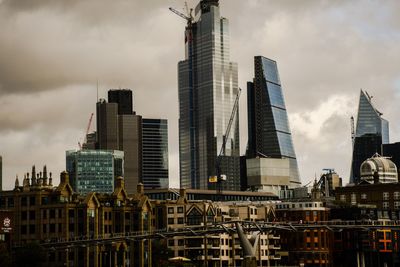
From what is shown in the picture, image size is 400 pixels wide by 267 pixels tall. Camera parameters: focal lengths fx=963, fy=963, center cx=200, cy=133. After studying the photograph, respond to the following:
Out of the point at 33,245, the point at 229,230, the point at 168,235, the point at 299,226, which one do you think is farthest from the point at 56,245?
the point at 299,226

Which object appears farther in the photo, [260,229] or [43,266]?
[43,266]

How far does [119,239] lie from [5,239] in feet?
95.2

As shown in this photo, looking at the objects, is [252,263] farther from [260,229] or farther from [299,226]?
[299,226]

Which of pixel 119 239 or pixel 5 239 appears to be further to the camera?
pixel 5 239

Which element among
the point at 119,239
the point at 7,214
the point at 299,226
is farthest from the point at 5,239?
the point at 299,226

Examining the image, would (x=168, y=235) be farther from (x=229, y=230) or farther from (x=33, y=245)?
(x=33, y=245)

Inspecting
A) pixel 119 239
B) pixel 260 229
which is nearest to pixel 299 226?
pixel 260 229

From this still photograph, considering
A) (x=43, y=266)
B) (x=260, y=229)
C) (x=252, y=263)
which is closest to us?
(x=252, y=263)

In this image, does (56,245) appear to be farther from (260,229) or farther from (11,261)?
(260,229)

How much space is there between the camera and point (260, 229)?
182625 mm

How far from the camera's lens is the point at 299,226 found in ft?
653

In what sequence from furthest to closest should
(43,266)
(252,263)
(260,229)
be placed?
(43,266) < (260,229) < (252,263)

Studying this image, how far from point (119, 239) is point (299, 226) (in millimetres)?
39392

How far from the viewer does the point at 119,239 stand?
600ft
